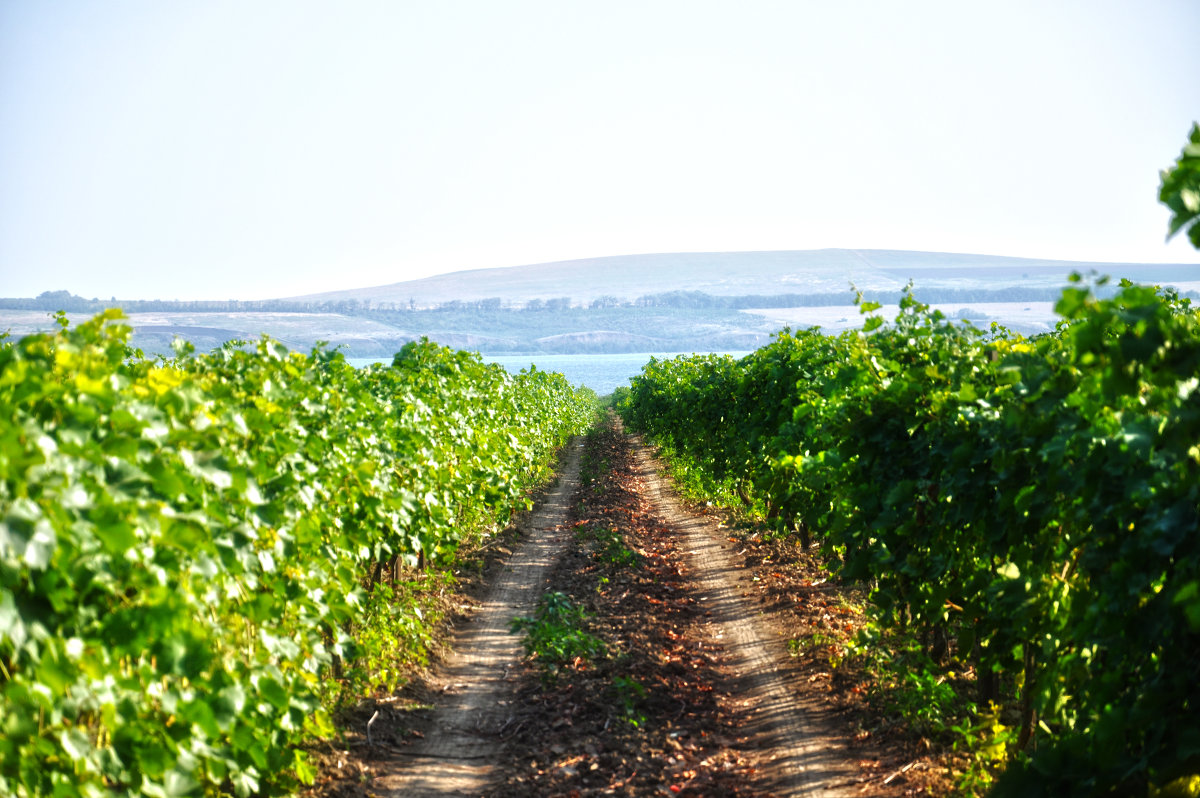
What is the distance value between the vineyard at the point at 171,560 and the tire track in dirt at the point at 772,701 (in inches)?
98.6

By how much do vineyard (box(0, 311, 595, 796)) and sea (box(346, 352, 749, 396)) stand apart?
60.2 metres

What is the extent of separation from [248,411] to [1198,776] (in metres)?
3.88

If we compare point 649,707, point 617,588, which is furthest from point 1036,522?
point 617,588

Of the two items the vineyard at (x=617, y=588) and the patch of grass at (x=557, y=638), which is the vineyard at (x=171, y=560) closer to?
the vineyard at (x=617, y=588)

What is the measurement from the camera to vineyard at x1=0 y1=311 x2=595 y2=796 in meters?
2.42

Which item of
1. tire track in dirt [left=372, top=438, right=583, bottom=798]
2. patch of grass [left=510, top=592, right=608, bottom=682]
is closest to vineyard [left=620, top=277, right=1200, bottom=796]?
patch of grass [left=510, top=592, right=608, bottom=682]

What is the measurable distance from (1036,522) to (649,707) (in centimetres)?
288

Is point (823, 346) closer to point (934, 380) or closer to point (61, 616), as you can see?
point (934, 380)

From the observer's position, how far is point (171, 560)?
9.53 feet

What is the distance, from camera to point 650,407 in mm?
28609

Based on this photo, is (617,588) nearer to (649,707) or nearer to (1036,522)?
(649,707)

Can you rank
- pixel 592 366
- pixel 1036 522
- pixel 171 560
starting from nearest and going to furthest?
1. pixel 171 560
2. pixel 1036 522
3. pixel 592 366

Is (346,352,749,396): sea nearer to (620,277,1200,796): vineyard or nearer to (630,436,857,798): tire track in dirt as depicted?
(630,436,857,798): tire track in dirt

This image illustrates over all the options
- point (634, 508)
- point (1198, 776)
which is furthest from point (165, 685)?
point (634, 508)
